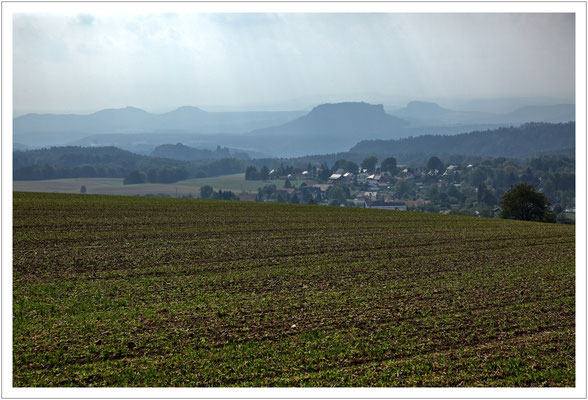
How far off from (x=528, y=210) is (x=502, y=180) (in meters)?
85.0

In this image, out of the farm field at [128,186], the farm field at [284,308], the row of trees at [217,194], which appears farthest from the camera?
the farm field at [128,186]

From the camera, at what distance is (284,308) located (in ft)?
41.7

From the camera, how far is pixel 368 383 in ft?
28.2

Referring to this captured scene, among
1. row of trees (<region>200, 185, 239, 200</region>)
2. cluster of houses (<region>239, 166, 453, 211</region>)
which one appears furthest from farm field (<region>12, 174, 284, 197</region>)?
cluster of houses (<region>239, 166, 453, 211</region>)

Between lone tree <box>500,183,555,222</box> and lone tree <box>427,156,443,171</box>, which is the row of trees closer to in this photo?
lone tree <box>427,156,443,171</box>

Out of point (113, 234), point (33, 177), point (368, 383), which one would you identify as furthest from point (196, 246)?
point (33, 177)

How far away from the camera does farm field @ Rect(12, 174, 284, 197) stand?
119 meters

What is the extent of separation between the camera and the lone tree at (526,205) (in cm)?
5100

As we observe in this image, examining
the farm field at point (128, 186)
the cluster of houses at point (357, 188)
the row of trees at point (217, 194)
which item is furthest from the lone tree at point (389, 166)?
the row of trees at point (217, 194)

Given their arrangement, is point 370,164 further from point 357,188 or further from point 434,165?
point 357,188

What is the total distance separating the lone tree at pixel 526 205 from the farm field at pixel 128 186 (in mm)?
84684

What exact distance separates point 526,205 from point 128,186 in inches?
4284

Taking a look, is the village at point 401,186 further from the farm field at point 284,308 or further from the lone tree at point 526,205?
the farm field at point 284,308

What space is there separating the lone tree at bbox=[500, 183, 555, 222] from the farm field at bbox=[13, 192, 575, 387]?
27.1 metres
